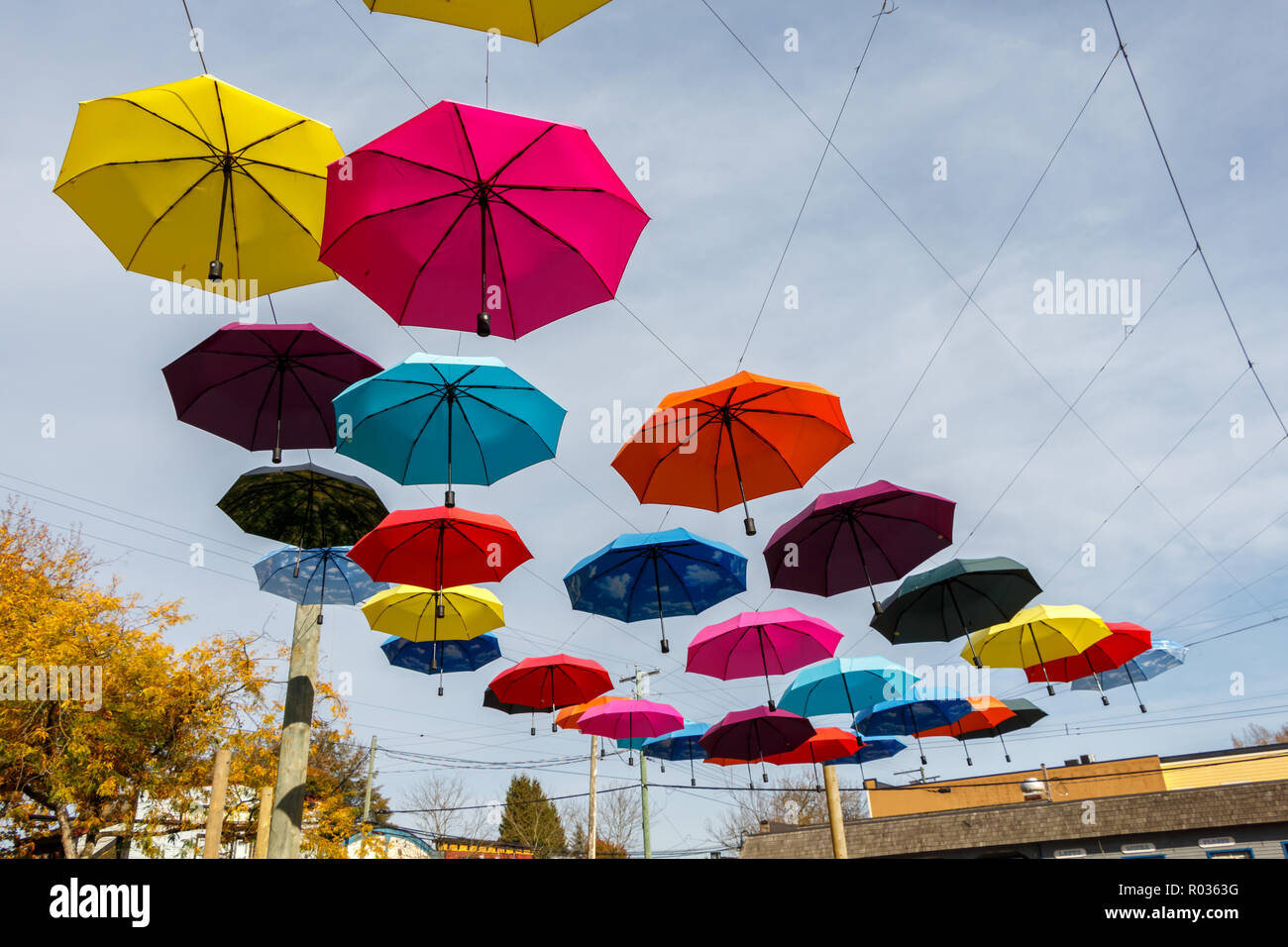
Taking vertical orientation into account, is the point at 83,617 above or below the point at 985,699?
above

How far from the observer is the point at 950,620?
10953mm

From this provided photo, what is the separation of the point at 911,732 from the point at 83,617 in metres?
17.7

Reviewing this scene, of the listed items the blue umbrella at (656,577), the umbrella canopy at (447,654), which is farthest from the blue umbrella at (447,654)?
the blue umbrella at (656,577)

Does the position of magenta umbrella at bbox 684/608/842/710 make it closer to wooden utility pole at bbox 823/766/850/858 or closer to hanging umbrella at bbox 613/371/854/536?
wooden utility pole at bbox 823/766/850/858

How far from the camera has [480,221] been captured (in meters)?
5.79

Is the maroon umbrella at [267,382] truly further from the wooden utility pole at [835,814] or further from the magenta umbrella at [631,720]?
the wooden utility pole at [835,814]

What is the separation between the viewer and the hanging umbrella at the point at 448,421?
726 centimetres

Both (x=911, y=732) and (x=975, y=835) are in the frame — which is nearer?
(x=911, y=732)
